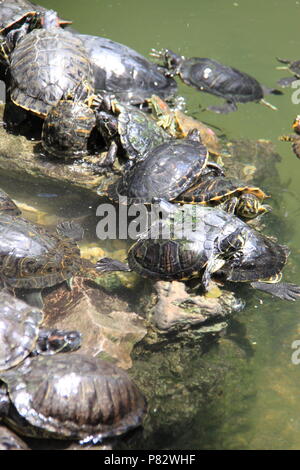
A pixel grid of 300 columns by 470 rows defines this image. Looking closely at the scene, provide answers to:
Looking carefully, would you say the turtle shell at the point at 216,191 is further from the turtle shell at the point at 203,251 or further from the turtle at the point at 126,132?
the turtle at the point at 126,132

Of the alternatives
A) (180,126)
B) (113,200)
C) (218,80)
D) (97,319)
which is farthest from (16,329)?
(218,80)

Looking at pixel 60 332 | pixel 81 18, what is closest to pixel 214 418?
pixel 60 332

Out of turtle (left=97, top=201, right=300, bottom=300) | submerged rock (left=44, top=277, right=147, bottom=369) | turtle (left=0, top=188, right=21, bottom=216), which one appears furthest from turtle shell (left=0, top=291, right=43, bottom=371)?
turtle (left=0, top=188, right=21, bottom=216)

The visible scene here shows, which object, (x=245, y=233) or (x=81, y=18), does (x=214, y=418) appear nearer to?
(x=245, y=233)

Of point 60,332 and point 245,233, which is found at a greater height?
point 245,233

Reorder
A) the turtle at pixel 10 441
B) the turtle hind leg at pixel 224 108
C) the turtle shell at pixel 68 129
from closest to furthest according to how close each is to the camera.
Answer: the turtle at pixel 10 441
the turtle shell at pixel 68 129
the turtle hind leg at pixel 224 108

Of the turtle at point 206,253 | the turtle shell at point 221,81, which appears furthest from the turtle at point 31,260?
the turtle shell at point 221,81
